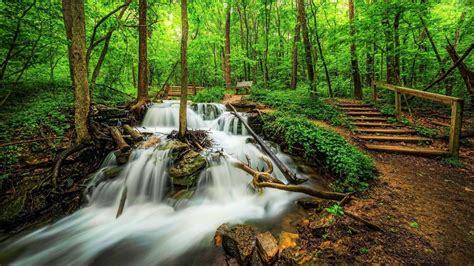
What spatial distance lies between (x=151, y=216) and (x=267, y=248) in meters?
2.84

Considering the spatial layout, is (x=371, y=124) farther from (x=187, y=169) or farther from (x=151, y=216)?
(x=151, y=216)

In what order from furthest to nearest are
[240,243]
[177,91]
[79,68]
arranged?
[177,91], [79,68], [240,243]

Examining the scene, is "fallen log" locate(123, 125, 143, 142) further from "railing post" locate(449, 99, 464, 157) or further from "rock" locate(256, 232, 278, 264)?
"railing post" locate(449, 99, 464, 157)

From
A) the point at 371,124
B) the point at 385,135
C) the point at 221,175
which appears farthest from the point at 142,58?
the point at 385,135

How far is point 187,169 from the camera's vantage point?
5.21 m

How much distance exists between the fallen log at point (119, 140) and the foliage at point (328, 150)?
4.65 m

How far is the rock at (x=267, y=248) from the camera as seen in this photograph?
2.77 m

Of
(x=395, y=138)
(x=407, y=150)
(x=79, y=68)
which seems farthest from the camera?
(x=395, y=138)

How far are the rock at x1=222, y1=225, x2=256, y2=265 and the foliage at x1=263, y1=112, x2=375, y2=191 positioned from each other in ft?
7.58

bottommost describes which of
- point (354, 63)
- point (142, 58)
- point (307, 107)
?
point (307, 107)

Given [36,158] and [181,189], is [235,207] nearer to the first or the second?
[181,189]

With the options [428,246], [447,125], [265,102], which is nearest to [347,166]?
[428,246]

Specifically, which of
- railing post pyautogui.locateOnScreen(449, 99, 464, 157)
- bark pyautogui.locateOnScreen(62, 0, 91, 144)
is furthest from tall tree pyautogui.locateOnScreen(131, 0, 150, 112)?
railing post pyautogui.locateOnScreen(449, 99, 464, 157)

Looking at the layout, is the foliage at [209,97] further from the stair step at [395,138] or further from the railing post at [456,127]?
the railing post at [456,127]
